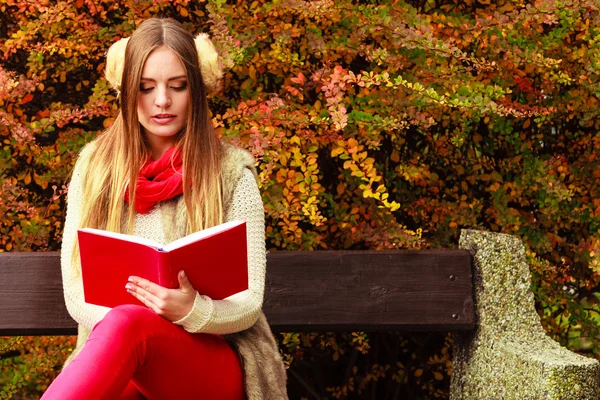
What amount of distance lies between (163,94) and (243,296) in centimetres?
63

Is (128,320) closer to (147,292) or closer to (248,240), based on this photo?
(147,292)

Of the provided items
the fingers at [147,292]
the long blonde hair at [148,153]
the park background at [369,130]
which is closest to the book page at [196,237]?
the fingers at [147,292]

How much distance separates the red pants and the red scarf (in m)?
0.45

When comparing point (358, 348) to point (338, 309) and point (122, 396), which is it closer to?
point (338, 309)

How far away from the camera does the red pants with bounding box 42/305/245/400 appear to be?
231 centimetres

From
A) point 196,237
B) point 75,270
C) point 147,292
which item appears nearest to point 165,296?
point 147,292

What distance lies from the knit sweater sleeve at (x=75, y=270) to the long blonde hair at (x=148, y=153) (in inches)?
1.6

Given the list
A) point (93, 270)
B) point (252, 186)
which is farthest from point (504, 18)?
point (93, 270)

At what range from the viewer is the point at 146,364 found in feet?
8.26

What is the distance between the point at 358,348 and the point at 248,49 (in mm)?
1306

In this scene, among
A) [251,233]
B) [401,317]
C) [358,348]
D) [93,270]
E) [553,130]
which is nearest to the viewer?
[93,270]

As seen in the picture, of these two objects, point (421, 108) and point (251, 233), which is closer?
point (251, 233)

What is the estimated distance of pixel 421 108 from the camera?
12.0 ft

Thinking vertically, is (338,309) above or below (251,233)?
below
